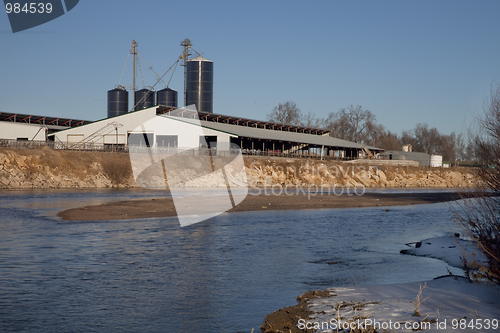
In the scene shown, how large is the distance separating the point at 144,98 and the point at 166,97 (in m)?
4.47

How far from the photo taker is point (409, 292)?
9828 millimetres

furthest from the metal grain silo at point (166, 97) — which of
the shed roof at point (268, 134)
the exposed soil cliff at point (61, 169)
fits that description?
the exposed soil cliff at point (61, 169)

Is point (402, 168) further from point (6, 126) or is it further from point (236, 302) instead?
point (236, 302)

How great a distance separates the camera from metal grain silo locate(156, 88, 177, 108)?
9512cm

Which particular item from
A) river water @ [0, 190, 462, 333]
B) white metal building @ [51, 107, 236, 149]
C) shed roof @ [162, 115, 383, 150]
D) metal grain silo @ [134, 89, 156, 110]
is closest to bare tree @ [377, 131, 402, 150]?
shed roof @ [162, 115, 383, 150]

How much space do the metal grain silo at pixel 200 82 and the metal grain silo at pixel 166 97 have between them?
6516 millimetres

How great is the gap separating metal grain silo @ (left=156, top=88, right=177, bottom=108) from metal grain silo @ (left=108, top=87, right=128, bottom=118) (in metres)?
7.02

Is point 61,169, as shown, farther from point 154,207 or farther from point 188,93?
point 188,93

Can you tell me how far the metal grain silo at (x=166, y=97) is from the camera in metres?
95.1

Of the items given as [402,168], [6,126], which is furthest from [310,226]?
[402,168]

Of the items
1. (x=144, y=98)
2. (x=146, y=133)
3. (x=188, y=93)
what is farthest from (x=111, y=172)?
(x=144, y=98)

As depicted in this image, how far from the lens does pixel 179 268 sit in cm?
1309

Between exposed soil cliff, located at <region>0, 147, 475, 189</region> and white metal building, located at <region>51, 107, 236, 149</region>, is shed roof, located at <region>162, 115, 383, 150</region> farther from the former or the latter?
exposed soil cliff, located at <region>0, 147, 475, 189</region>

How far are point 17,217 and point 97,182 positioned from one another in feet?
85.7
